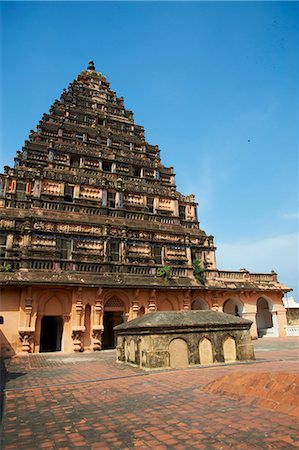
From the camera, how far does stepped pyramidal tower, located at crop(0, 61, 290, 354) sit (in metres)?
18.8

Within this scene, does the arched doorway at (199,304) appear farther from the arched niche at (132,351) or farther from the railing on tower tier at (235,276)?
the arched niche at (132,351)

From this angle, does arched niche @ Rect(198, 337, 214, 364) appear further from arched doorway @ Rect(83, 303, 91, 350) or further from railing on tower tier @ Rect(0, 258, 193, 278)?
railing on tower tier @ Rect(0, 258, 193, 278)

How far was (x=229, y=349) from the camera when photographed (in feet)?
39.1

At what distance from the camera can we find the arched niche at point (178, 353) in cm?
1086

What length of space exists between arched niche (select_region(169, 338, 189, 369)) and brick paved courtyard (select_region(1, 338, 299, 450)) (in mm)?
1389

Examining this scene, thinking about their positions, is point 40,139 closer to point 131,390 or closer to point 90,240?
point 90,240

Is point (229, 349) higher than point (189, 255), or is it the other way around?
point (189, 255)

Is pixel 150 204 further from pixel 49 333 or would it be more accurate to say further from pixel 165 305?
pixel 49 333

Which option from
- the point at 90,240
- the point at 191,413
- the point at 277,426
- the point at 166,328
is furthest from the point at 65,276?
the point at 277,426

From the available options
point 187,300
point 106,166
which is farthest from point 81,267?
point 106,166

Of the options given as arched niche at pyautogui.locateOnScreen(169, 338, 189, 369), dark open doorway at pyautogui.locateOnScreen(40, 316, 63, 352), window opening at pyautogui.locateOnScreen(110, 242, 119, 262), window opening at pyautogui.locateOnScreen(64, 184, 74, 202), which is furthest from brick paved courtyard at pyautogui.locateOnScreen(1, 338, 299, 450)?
window opening at pyautogui.locateOnScreen(64, 184, 74, 202)

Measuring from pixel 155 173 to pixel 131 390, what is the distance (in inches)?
913

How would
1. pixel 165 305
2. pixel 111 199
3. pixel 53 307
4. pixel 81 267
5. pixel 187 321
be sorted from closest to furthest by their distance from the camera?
1. pixel 187 321
2. pixel 53 307
3. pixel 81 267
4. pixel 165 305
5. pixel 111 199

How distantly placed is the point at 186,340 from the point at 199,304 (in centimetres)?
1402
